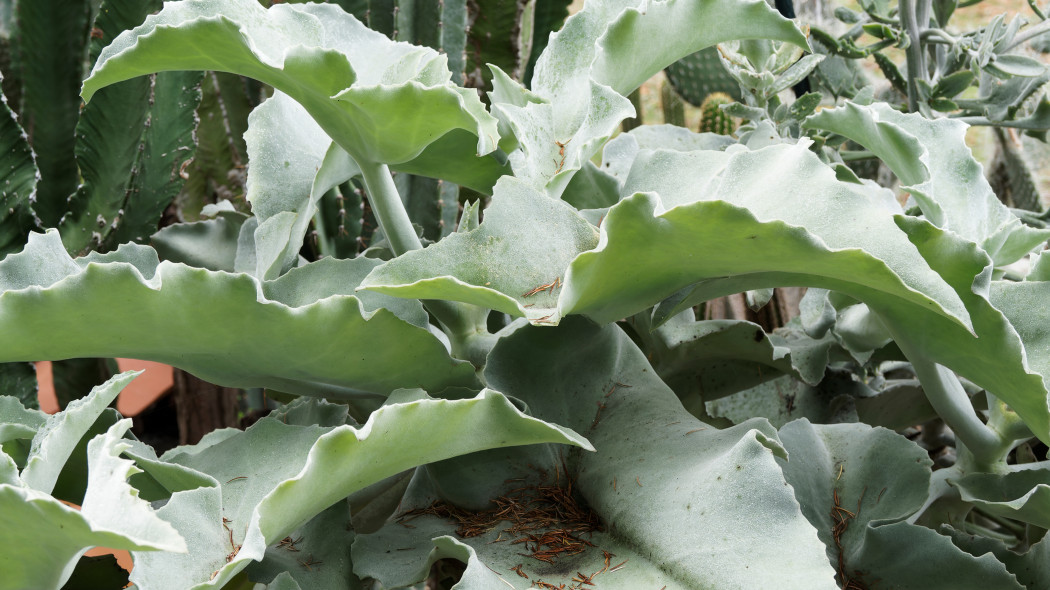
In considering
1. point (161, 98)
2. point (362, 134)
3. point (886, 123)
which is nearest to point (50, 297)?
point (362, 134)

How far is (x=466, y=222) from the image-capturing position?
1.49 feet

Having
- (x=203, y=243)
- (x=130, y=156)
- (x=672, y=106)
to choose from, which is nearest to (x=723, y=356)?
(x=203, y=243)

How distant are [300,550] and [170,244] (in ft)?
0.92

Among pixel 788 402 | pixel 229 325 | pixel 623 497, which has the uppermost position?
pixel 229 325

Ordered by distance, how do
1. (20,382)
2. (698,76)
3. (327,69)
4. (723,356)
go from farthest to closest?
(698,76), (20,382), (723,356), (327,69)

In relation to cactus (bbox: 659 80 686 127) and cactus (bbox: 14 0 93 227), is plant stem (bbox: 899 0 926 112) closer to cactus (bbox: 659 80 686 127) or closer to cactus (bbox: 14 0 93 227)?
cactus (bbox: 14 0 93 227)

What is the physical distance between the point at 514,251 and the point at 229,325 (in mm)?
127

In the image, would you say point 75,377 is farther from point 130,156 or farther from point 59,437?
point 59,437

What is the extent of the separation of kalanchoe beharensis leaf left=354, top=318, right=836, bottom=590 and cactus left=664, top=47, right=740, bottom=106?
1271 millimetres

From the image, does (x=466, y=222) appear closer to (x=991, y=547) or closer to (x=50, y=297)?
(x=50, y=297)

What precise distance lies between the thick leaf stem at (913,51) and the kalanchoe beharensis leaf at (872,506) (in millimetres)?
474

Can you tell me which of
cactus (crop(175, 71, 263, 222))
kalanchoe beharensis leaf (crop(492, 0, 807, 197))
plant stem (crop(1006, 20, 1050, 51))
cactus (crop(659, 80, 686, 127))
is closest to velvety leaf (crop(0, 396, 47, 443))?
kalanchoe beharensis leaf (crop(492, 0, 807, 197))

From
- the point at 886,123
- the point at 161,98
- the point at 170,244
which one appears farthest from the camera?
the point at 161,98

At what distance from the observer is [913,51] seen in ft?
2.79
